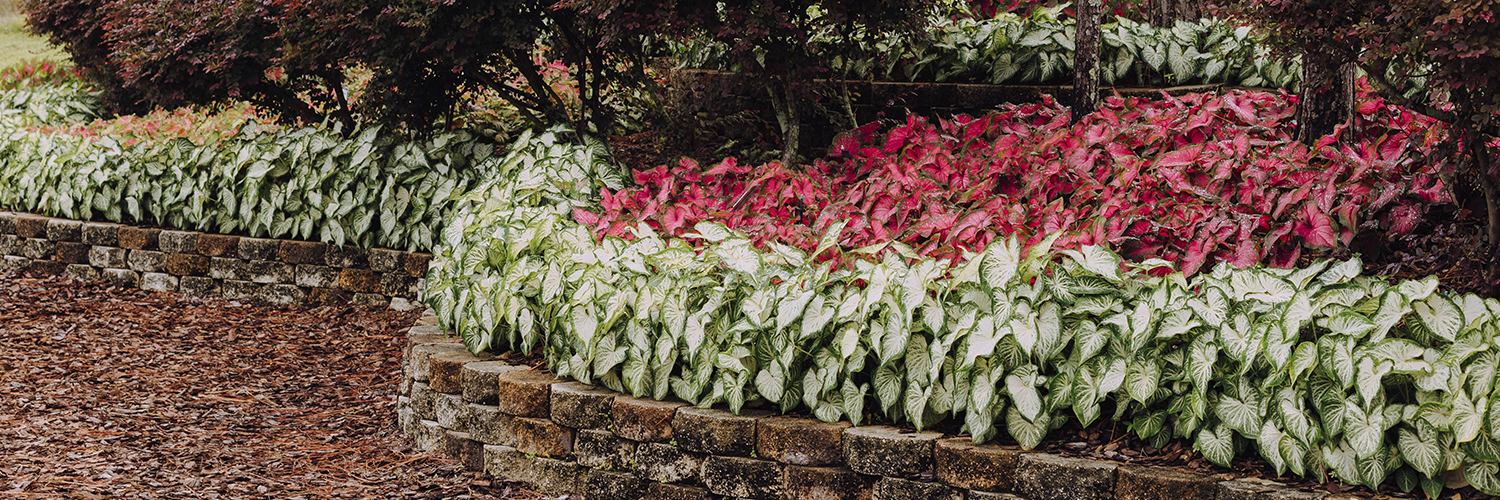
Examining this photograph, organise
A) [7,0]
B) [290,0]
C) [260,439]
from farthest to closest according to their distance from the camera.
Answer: [7,0] < [290,0] < [260,439]

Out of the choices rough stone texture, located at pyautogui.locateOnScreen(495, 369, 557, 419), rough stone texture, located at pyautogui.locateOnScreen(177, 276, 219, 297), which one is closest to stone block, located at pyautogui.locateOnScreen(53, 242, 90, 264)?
rough stone texture, located at pyautogui.locateOnScreen(177, 276, 219, 297)

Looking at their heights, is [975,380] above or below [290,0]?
below

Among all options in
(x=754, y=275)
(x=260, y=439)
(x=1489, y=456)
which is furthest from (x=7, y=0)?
(x=1489, y=456)

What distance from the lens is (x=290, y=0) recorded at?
5.15 meters

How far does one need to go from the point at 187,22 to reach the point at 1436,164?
5303 mm

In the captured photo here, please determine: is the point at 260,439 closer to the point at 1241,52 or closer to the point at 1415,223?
the point at 1415,223

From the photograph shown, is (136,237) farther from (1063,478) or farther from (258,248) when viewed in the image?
(1063,478)

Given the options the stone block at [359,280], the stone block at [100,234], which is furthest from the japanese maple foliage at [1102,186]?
the stone block at [100,234]

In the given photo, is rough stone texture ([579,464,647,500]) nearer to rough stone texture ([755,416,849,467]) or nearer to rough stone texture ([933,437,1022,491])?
rough stone texture ([755,416,849,467])

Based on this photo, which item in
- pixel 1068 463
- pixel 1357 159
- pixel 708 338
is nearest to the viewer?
pixel 1068 463

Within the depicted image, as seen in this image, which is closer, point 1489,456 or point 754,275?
point 1489,456

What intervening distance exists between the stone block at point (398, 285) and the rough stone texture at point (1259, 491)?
3.89 metres

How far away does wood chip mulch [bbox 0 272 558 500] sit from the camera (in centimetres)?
339

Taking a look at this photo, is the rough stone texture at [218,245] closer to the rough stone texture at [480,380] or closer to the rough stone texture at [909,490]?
the rough stone texture at [480,380]
